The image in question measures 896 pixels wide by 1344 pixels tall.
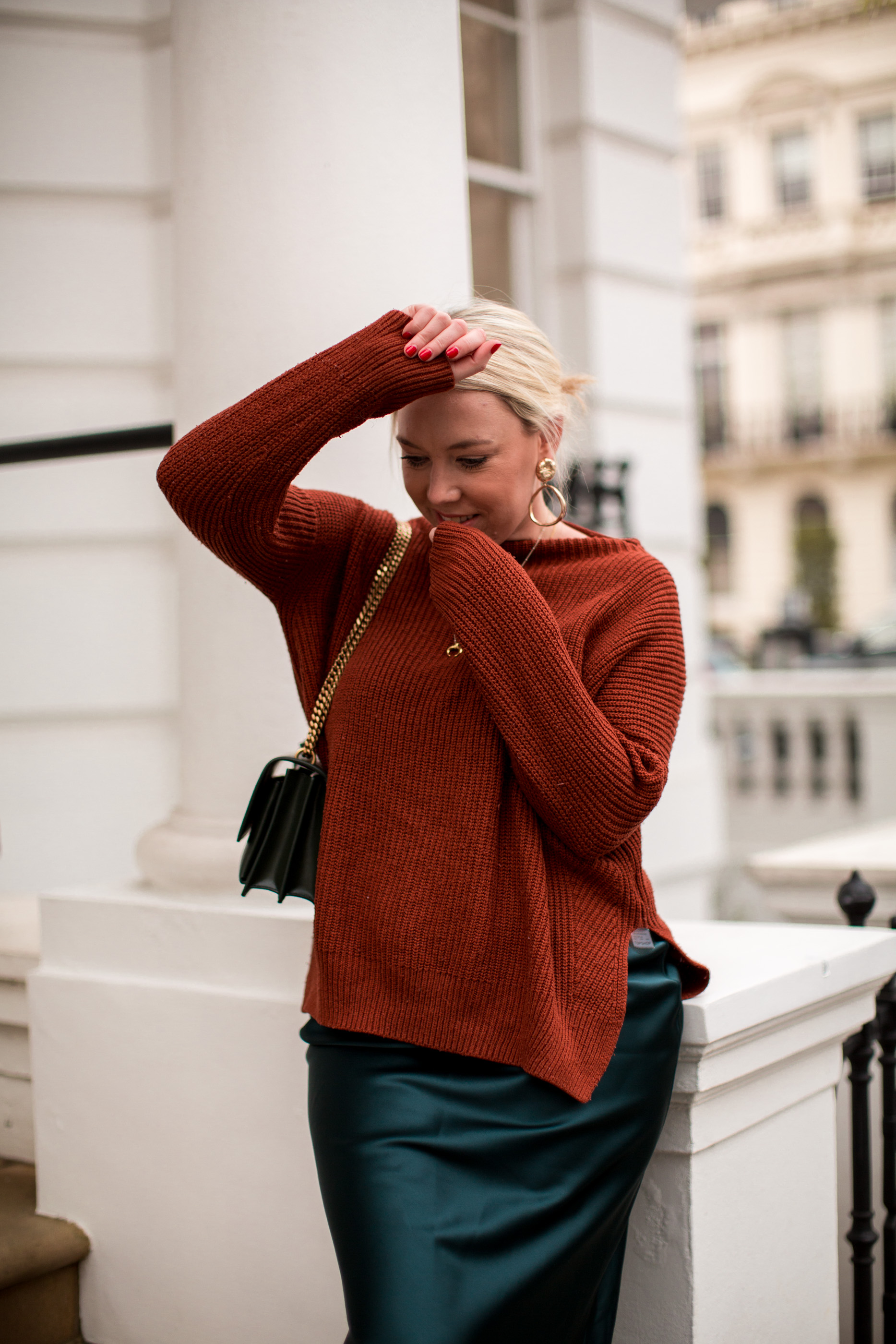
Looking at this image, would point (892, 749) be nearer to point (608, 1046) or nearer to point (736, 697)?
point (736, 697)

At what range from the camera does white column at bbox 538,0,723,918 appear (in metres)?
5.53

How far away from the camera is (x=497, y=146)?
5.57m

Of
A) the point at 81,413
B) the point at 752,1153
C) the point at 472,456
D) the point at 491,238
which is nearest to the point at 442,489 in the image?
the point at 472,456

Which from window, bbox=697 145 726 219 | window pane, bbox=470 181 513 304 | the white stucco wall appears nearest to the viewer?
the white stucco wall

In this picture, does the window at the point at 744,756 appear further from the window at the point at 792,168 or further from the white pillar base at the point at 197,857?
the window at the point at 792,168

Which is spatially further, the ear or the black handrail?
the black handrail

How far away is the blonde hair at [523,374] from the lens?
5.59 feet

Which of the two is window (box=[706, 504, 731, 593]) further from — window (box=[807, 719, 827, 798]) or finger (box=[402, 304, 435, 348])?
finger (box=[402, 304, 435, 348])

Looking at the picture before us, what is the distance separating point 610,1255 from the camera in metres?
1.70

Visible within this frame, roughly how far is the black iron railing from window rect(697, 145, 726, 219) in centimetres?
3145

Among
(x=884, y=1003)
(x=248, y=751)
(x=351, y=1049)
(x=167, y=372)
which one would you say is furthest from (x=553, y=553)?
(x=167, y=372)

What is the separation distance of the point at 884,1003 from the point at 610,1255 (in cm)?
123

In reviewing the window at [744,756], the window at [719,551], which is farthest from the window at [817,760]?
the window at [719,551]

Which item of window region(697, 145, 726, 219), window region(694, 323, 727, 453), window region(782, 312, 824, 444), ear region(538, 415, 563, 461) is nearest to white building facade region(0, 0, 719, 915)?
ear region(538, 415, 563, 461)
